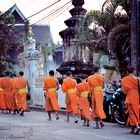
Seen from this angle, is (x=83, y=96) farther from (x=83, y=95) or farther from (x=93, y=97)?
(x=93, y=97)

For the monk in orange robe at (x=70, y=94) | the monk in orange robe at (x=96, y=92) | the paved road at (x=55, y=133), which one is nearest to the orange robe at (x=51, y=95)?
the monk in orange robe at (x=70, y=94)

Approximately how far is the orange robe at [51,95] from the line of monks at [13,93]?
2015 millimetres

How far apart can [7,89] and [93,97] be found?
7.30 meters

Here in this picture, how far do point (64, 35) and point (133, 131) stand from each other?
1587 cm

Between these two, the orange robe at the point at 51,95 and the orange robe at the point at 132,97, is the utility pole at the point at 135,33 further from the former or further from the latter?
the orange robe at the point at 51,95

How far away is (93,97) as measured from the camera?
1723cm

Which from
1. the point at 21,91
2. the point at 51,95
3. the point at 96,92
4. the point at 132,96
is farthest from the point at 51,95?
the point at 132,96

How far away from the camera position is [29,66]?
94.0ft

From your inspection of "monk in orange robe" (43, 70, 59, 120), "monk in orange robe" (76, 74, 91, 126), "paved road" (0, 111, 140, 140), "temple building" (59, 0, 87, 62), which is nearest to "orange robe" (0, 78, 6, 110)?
"monk in orange robe" (43, 70, 59, 120)

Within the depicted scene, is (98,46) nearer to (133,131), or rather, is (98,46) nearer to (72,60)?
(72,60)

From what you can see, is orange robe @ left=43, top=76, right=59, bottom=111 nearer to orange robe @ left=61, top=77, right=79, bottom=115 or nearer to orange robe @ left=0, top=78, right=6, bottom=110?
orange robe @ left=61, top=77, right=79, bottom=115

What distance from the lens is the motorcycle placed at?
58.8 ft

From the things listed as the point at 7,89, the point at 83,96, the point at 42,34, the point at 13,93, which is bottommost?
the point at 83,96

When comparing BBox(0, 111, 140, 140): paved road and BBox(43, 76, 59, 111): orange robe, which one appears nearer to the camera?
BBox(0, 111, 140, 140): paved road
